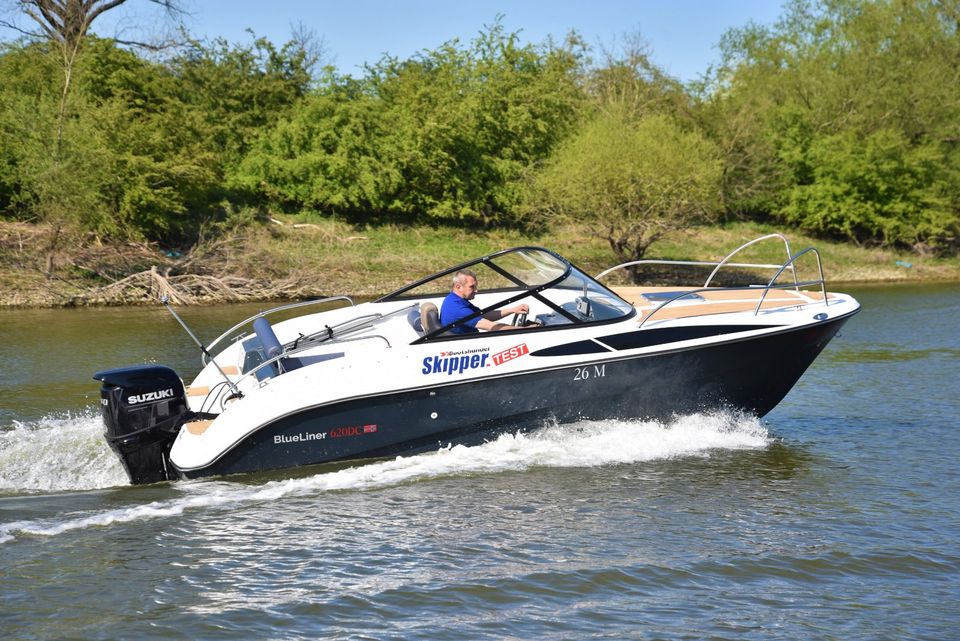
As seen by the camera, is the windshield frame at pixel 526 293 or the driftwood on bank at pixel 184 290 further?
the driftwood on bank at pixel 184 290

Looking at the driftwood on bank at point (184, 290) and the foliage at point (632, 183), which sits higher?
the foliage at point (632, 183)

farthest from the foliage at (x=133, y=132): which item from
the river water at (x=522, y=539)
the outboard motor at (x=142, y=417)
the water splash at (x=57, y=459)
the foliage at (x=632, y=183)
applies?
the outboard motor at (x=142, y=417)

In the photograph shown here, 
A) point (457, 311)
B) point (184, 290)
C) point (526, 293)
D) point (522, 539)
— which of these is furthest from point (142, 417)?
point (184, 290)

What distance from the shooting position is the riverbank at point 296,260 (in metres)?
22.7

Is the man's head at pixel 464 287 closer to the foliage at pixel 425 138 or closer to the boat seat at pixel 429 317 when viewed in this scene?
the boat seat at pixel 429 317

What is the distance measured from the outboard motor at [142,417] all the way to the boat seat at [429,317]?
2075 millimetres

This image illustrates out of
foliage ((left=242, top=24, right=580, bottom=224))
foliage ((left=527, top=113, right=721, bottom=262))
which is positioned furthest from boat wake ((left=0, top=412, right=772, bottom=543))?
foliage ((left=242, top=24, right=580, bottom=224))

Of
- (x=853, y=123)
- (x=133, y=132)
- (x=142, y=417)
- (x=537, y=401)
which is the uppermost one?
(x=133, y=132)

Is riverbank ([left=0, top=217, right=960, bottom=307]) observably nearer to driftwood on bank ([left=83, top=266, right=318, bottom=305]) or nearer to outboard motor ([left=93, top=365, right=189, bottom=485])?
driftwood on bank ([left=83, top=266, right=318, bottom=305])

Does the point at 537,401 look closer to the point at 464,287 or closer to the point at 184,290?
the point at 464,287

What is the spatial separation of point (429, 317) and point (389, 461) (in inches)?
50.0

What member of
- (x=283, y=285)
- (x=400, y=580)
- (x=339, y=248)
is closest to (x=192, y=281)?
(x=283, y=285)

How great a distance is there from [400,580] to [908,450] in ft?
18.1

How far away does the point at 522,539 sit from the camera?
6.54 meters
